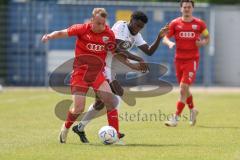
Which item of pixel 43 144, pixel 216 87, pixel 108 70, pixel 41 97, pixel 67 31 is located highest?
pixel 67 31

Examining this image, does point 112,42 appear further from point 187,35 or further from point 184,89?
point 187,35

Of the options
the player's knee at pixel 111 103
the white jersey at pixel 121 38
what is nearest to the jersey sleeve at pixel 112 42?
the white jersey at pixel 121 38

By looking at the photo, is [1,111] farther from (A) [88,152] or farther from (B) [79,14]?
(B) [79,14]

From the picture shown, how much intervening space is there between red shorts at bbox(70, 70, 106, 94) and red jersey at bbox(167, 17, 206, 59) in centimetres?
428

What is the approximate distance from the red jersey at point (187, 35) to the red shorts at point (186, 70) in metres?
0.11

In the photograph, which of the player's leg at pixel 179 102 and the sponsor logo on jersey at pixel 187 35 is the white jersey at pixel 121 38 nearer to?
the player's leg at pixel 179 102

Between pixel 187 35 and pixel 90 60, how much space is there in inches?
171

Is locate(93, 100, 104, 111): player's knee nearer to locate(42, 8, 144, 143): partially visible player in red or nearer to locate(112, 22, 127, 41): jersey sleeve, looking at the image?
locate(42, 8, 144, 143): partially visible player in red

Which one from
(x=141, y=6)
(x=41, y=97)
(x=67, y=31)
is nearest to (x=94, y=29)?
(x=67, y=31)

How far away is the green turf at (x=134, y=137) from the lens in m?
10.1

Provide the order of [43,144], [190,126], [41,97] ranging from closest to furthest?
[43,144] → [190,126] → [41,97]

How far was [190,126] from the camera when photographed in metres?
14.6

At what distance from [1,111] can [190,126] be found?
559 centimetres

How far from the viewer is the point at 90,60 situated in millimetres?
11727
